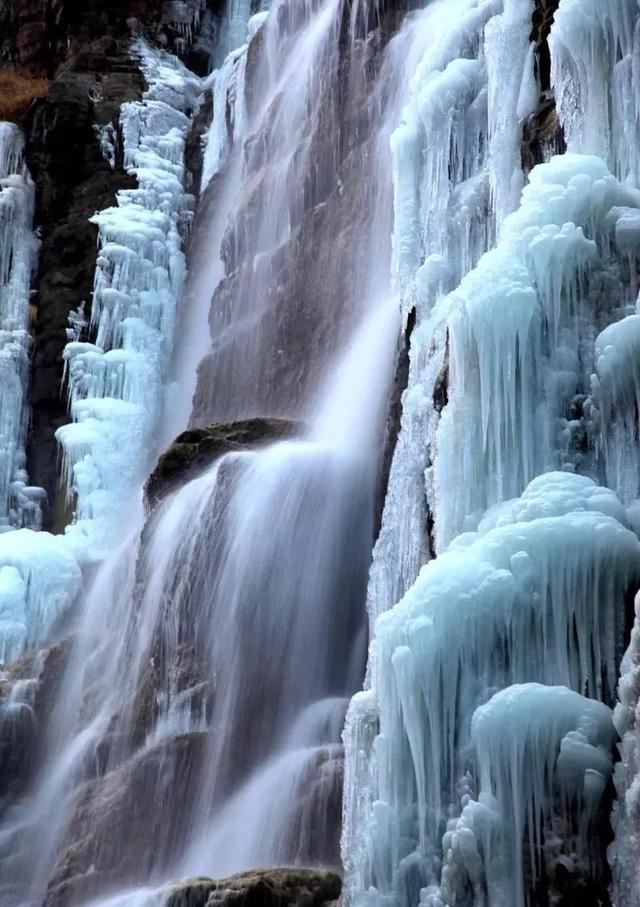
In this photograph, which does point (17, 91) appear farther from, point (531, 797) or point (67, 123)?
point (531, 797)

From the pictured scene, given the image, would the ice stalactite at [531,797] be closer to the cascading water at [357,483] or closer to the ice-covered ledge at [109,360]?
the cascading water at [357,483]

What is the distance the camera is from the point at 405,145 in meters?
10.4

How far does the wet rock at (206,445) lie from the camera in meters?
11.4

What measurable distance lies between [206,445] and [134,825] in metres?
3.29

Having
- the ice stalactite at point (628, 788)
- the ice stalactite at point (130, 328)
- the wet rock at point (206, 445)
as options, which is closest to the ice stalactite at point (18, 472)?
the ice stalactite at point (130, 328)

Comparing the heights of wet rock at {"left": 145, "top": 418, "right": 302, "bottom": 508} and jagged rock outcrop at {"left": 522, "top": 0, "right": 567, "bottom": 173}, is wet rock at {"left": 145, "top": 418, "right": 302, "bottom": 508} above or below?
below

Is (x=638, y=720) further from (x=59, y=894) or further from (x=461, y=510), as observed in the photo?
(x=59, y=894)

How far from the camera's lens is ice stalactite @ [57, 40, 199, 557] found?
1573cm

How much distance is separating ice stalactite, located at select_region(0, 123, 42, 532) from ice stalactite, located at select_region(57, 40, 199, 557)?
0.68 meters

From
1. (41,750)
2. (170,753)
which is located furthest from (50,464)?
(170,753)

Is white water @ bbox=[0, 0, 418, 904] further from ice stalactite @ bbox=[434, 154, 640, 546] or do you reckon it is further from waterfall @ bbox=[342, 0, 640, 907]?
ice stalactite @ bbox=[434, 154, 640, 546]

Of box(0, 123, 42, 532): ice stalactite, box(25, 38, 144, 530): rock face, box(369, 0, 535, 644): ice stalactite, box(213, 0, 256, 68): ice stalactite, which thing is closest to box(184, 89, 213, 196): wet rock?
box(25, 38, 144, 530): rock face

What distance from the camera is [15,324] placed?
675 inches

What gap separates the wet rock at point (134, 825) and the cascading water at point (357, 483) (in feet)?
0.10
